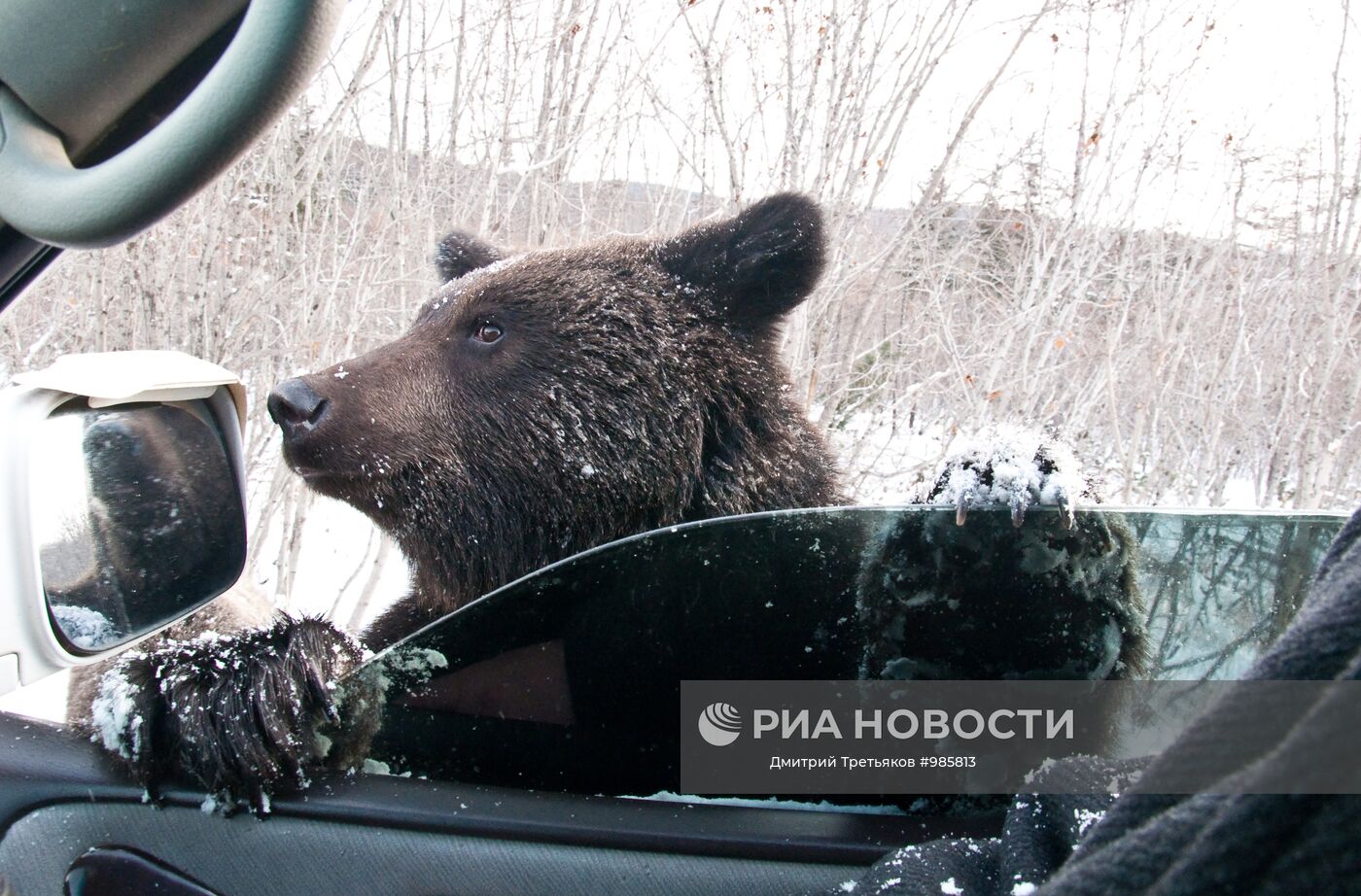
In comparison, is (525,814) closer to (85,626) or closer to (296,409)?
(85,626)

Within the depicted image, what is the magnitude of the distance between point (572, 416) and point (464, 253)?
1292mm

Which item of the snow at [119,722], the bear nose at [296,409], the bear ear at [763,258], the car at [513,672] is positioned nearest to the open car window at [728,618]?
the car at [513,672]

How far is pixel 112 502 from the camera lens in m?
1.42

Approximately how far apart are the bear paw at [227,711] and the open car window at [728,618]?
152 millimetres

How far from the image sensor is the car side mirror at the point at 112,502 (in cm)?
117

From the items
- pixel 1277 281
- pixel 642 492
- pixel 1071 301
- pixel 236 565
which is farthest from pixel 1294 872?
pixel 1277 281

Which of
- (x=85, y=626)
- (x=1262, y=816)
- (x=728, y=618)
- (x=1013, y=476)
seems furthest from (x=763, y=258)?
(x=1262, y=816)

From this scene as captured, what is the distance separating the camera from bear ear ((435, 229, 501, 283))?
3.55 metres

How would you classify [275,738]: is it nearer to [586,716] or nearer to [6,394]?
[586,716]

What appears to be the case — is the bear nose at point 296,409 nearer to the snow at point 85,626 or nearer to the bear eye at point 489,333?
the bear eye at point 489,333

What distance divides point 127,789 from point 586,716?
70 cm

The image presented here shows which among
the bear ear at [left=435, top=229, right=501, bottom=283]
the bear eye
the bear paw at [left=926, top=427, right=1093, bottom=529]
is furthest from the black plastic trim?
the bear ear at [left=435, top=229, right=501, bottom=283]

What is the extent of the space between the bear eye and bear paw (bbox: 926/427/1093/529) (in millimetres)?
1621

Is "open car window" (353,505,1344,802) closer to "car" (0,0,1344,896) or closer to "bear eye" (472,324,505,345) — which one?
"car" (0,0,1344,896)
